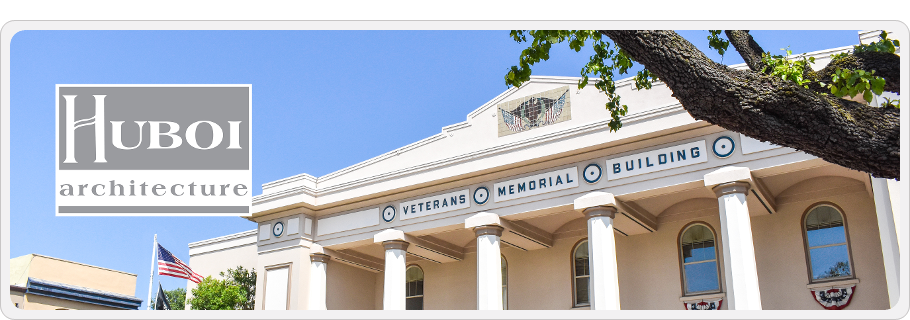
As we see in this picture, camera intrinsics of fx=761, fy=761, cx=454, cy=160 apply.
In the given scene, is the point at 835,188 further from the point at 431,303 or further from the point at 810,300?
the point at 431,303

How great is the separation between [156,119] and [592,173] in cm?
1198

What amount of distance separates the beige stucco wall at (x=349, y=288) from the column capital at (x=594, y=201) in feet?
24.3


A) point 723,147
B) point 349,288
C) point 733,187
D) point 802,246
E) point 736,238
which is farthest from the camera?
point 349,288

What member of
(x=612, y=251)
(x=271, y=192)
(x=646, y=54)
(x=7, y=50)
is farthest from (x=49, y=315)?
(x=271, y=192)

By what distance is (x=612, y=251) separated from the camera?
51.0 ft

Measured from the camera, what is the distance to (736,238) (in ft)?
46.6

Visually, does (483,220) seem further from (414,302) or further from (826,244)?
(826,244)

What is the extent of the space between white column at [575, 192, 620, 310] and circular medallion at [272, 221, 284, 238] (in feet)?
27.2

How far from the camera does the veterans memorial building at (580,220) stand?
49.3 ft

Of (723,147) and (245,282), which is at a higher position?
(723,147)

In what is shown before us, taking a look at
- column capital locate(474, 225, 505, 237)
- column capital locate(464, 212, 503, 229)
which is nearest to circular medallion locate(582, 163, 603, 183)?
column capital locate(464, 212, 503, 229)

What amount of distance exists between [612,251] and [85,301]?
1513cm

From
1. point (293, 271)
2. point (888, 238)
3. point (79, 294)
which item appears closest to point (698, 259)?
point (888, 238)

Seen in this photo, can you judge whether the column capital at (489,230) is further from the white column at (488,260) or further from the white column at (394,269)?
the white column at (394,269)
